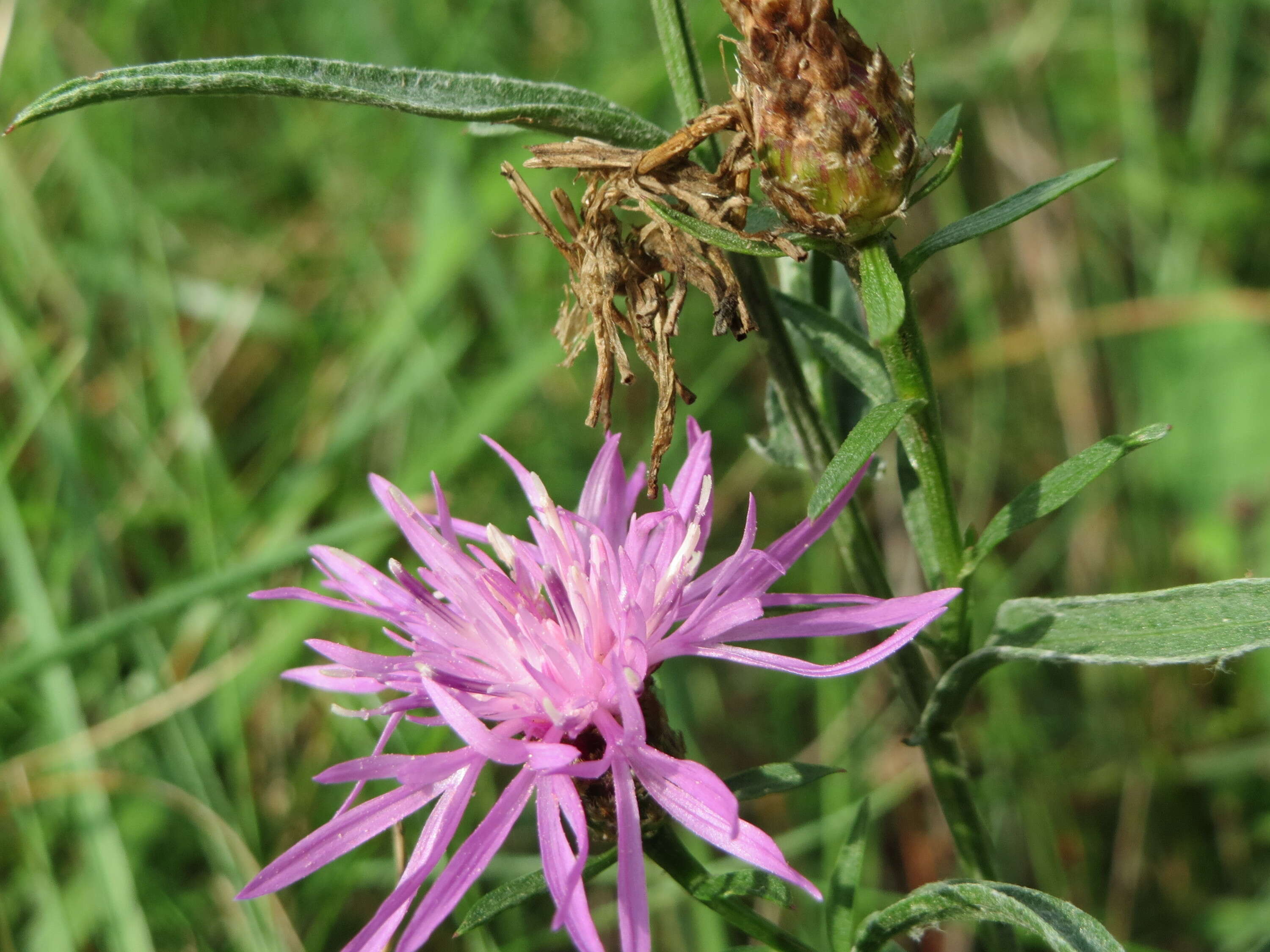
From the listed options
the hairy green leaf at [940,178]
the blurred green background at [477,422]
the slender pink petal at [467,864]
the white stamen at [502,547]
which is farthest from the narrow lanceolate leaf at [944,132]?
the blurred green background at [477,422]

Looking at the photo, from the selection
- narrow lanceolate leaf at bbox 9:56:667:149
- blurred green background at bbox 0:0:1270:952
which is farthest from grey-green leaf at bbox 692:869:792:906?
blurred green background at bbox 0:0:1270:952

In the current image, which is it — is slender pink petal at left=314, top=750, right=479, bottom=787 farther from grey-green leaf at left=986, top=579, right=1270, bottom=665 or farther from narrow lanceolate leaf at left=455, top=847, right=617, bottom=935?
grey-green leaf at left=986, top=579, right=1270, bottom=665

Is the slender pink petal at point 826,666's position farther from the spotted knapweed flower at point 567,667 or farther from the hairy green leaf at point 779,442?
the hairy green leaf at point 779,442

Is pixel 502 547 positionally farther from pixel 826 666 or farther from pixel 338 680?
pixel 826 666

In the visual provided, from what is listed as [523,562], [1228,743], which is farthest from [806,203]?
[1228,743]

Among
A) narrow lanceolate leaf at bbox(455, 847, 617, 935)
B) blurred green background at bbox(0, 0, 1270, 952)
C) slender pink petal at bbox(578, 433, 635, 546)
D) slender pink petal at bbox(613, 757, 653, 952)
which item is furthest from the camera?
blurred green background at bbox(0, 0, 1270, 952)

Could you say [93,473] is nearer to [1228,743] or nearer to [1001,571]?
[1001,571]
